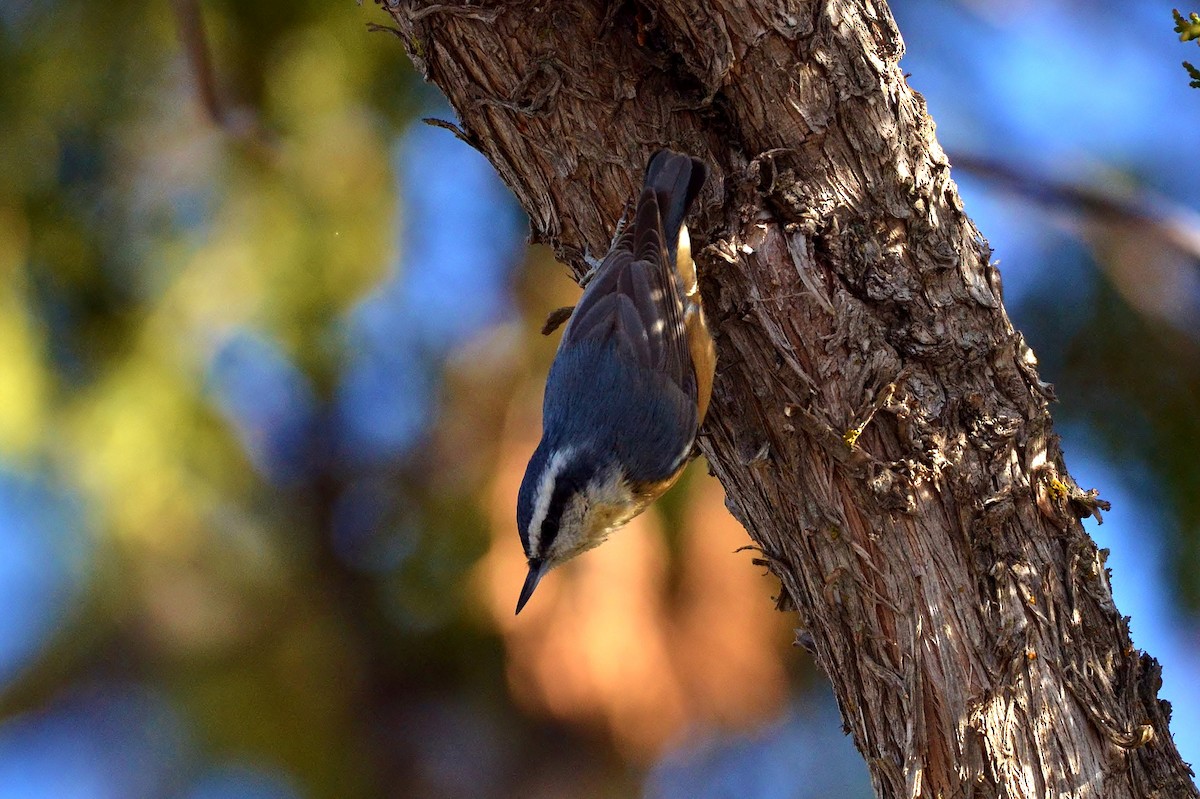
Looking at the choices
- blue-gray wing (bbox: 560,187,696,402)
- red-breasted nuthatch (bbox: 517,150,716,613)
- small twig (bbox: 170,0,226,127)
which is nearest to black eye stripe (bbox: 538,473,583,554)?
red-breasted nuthatch (bbox: 517,150,716,613)

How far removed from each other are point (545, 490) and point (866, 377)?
85cm

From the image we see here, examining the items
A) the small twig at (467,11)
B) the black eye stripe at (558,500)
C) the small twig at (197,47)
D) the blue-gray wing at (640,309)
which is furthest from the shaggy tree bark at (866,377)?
the small twig at (197,47)

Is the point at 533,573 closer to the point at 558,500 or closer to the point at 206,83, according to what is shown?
the point at 558,500

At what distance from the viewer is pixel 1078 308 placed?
158 inches

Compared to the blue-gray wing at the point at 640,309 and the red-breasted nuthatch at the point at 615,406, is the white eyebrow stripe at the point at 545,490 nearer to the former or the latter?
the red-breasted nuthatch at the point at 615,406

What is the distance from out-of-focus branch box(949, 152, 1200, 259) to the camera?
3.99 metres

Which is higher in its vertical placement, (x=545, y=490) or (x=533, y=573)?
(x=545, y=490)

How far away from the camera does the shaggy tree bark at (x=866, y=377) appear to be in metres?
1.93

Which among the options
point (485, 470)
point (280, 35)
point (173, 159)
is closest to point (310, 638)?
point (485, 470)

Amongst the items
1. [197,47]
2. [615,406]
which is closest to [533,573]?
[615,406]

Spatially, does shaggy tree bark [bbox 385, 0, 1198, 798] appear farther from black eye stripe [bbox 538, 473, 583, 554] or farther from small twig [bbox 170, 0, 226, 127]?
small twig [bbox 170, 0, 226, 127]

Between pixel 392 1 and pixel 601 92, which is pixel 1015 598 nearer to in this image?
pixel 601 92

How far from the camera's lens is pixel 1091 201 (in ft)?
13.8

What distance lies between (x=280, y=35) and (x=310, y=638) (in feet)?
8.30
